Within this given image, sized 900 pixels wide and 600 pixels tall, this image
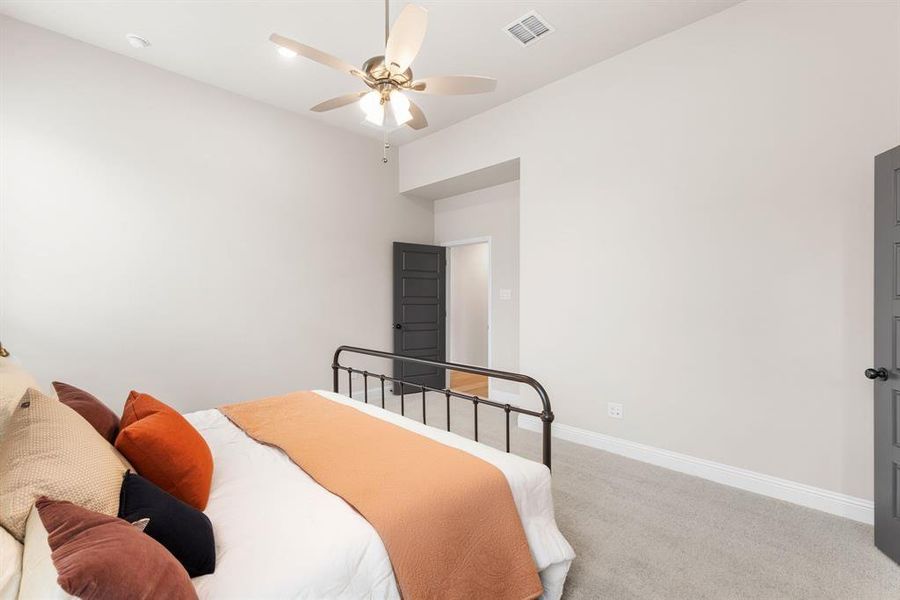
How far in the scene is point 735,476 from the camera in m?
2.78

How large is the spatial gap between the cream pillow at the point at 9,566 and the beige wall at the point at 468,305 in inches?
206

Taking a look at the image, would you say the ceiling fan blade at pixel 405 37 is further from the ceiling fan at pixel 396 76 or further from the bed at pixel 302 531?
the bed at pixel 302 531

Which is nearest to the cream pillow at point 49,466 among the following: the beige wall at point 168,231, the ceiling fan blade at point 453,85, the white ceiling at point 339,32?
the ceiling fan blade at point 453,85

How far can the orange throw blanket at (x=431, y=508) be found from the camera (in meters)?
1.25

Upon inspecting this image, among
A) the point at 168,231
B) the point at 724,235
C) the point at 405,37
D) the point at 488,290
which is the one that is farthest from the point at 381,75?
the point at 488,290

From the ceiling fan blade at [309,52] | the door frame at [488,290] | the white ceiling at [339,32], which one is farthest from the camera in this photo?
the door frame at [488,290]

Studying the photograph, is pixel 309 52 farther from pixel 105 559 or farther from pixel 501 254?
pixel 501 254

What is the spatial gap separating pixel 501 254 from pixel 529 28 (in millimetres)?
2514

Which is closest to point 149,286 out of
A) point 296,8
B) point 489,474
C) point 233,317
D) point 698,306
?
point 233,317

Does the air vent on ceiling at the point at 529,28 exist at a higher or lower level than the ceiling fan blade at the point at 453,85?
higher

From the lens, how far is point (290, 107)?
4.32 meters

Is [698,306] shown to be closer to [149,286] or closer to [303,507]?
[303,507]

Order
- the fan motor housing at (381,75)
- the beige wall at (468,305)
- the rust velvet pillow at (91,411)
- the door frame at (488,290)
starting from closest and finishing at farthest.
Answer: the rust velvet pillow at (91,411), the fan motor housing at (381,75), the door frame at (488,290), the beige wall at (468,305)

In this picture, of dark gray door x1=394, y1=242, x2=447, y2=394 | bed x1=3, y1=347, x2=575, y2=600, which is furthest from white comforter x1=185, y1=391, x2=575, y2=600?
dark gray door x1=394, y1=242, x2=447, y2=394
